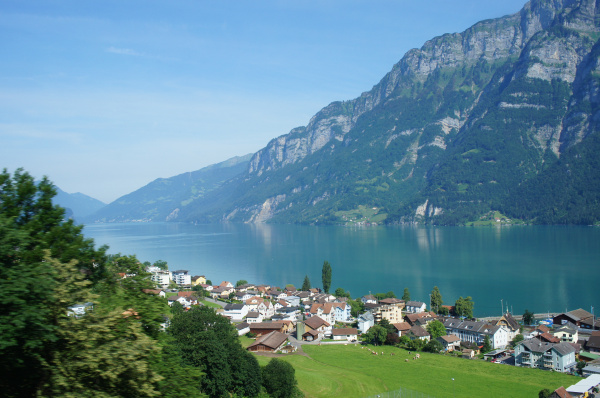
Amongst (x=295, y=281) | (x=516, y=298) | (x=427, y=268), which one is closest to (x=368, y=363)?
(x=516, y=298)

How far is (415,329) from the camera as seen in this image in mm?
38312

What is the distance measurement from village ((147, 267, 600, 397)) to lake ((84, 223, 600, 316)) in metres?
7.42

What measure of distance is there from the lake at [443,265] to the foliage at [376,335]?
44.9 feet

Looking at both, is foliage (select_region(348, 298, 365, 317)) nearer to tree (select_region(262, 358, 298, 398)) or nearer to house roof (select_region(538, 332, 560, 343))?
house roof (select_region(538, 332, 560, 343))

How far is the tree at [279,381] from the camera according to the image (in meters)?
23.4

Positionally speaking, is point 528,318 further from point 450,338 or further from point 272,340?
point 272,340

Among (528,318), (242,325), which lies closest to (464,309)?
(528,318)

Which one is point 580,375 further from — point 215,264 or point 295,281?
point 215,264

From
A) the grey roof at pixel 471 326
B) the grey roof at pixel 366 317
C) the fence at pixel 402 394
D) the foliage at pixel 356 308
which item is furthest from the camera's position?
the foliage at pixel 356 308

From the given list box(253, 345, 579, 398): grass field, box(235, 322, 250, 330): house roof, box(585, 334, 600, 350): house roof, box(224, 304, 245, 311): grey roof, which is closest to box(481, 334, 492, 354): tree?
box(253, 345, 579, 398): grass field

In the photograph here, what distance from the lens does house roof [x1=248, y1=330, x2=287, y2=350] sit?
114 feet

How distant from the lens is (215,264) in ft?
282

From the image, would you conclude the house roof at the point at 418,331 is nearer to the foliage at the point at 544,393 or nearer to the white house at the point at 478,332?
the white house at the point at 478,332

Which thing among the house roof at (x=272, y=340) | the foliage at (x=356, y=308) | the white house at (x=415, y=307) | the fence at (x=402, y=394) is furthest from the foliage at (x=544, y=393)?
the foliage at (x=356, y=308)
